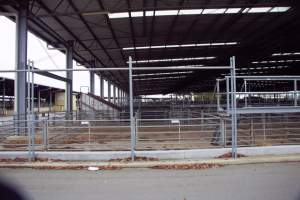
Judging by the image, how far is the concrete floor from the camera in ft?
23.8

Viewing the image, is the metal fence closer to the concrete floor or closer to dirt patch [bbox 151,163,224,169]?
dirt patch [bbox 151,163,224,169]

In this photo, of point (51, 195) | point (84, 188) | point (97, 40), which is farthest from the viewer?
point (97, 40)

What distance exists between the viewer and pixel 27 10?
1856cm

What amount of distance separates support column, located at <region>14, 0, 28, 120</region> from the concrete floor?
28.7ft

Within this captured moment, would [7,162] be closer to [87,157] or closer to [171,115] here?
[87,157]

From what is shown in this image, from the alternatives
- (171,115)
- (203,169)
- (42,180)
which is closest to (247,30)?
(171,115)

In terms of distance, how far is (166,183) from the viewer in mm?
8352

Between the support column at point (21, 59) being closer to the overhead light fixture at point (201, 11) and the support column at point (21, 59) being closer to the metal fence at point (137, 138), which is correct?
the metal fence at point (137, 138)

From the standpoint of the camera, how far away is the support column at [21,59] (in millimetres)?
18016

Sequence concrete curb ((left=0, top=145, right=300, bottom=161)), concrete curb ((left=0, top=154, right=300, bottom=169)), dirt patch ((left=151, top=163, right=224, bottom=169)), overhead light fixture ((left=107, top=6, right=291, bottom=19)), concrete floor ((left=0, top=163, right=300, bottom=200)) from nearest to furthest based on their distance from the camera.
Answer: concrete floor ((left=0, top=163, right=300, bottom=200)) < dirt patch ((left=151, top=163, right=224, bottom=169)) < concrete curb ((left=0, top=154, right=300, bottom=169)) < concrete curb ((left=0, top=145, right=300, bottom=161)) < overhead light fixture ((left=107, top=6, right=291, bottom=19))

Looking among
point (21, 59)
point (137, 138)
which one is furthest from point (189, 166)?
point (21, 59)

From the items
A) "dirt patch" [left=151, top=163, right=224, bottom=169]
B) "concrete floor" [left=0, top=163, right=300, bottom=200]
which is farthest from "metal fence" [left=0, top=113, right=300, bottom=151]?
"concrete floor" [left=0, top=163, right=300, bottom=200]

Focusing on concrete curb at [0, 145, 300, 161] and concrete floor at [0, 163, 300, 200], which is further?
concrete curb at [0, 145, 300, 161]

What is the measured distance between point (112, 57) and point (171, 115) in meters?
11.2
